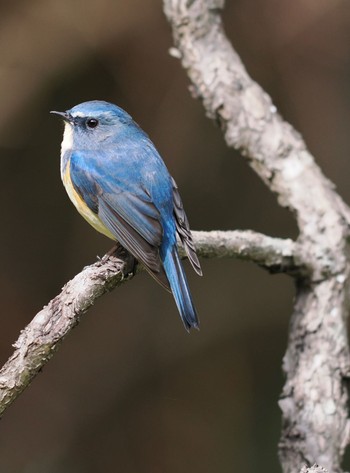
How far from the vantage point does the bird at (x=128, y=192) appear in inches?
123

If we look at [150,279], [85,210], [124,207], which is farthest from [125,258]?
[150,279]

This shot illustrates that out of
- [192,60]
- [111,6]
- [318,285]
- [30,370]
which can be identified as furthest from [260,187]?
[30,370]

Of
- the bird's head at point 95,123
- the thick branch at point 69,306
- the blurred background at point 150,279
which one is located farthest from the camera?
the blurred background at point 150,279

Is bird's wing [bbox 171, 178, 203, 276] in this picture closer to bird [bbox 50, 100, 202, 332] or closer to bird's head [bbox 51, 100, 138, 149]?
bird [bbox 50, 100, 202, 332]

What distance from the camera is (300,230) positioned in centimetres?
375

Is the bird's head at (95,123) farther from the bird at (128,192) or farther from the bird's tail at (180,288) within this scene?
the bird's tail at (180,288)

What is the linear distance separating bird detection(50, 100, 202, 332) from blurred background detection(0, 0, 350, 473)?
179 centimetres

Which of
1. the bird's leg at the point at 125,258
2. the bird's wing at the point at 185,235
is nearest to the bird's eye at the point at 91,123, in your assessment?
the bird's wing at the point at 185,235

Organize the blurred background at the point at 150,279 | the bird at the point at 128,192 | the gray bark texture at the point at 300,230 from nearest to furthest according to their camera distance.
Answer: the bird at the point at 128,192 < the gray bark texture at the point at 300,230 < the blurred background at the point at 150,279

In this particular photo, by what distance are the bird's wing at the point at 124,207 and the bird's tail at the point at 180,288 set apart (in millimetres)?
51

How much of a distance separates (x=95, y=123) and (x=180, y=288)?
946mm

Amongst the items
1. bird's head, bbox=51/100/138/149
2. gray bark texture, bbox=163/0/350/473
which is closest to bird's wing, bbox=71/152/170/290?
bird's head, bbox=51/100/138/149

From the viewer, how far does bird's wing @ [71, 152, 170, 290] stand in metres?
3.10

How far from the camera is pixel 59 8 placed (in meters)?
5.39
